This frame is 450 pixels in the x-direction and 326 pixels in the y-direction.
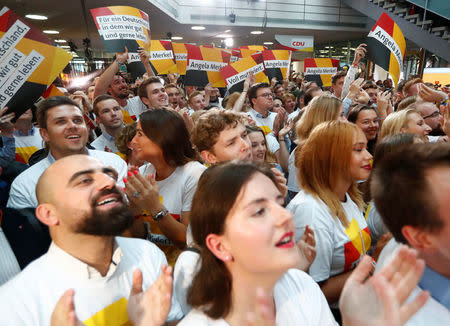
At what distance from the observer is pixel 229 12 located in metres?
13.1

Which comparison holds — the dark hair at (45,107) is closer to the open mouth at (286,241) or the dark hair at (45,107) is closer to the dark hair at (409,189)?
the open mouth at (286,241)

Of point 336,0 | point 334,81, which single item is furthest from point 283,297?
point 336,0

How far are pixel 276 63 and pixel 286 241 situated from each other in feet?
16.2

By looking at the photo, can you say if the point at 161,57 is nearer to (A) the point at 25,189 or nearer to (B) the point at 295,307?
(A) the point at 25,189

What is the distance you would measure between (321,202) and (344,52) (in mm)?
20036

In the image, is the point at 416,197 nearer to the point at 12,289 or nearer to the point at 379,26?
the point at 12,289

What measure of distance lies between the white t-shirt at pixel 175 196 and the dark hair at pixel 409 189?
1.05 meters

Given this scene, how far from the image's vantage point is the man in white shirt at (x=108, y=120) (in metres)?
3.19

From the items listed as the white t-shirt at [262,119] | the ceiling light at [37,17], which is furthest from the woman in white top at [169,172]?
the ceiling light at [37,17]

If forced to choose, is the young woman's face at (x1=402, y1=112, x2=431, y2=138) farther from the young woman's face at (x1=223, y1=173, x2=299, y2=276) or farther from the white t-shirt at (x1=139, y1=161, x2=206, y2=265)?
the young woman's face at (x1=223, y1=173, x2=299, y2=276)

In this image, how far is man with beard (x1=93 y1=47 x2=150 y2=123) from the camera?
12.5ft

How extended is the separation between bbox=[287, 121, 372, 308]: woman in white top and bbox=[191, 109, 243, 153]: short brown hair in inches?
19.7

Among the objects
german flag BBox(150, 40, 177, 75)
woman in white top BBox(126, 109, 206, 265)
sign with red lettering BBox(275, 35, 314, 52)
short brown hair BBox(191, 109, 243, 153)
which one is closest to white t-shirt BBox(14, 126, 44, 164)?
woman in white top BBox(126, 109, 206, 265)

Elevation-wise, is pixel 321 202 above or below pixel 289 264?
below
